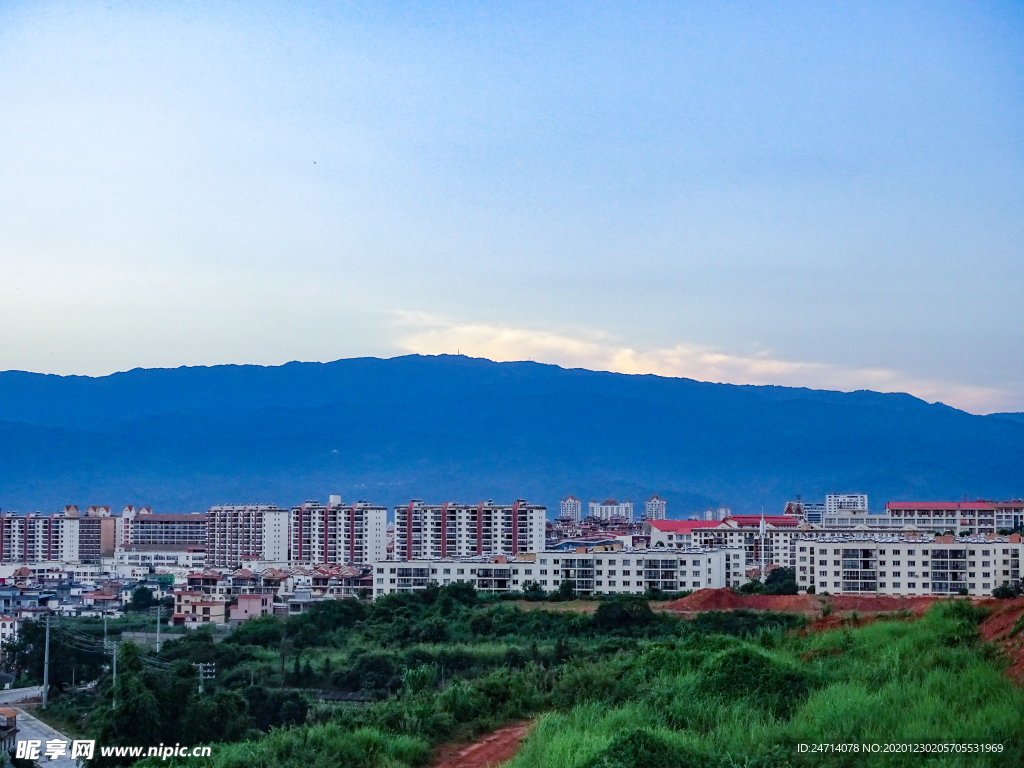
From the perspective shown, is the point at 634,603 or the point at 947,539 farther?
the point at 947,539

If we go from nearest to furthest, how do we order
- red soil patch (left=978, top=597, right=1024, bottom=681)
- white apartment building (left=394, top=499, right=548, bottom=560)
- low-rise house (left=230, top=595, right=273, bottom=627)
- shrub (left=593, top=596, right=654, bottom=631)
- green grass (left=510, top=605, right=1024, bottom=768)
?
green grass (left=510, top=605, right=1024, bottom=768) → red soil patch (left=978, top=597, right=1024, bottom=681) → shrub (left=593, top=596, right=654, bottom=631) → low-rise house (left=230, top=595, right=273, bottom=627) → white apartment building (left=394, top=499, right=548, bottom=560)

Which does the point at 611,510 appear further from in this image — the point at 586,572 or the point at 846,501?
the point at 586,572

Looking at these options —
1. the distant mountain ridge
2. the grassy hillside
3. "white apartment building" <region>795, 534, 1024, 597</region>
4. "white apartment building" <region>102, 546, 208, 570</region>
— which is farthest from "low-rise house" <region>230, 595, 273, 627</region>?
the distant mountain ridge

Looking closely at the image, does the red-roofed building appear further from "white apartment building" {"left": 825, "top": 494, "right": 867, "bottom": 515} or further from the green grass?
the green grass

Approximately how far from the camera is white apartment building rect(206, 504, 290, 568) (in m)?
44.9

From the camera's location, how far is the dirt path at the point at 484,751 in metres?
5.70

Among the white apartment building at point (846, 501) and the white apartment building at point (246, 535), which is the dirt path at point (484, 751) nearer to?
the white apartment building at point (246, 535)

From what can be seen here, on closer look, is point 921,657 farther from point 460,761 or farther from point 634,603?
point 634,603

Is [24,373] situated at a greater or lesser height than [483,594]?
greater

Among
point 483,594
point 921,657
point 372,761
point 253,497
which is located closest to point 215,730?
point 372,761

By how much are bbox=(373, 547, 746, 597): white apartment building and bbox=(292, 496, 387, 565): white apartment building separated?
1231 cm

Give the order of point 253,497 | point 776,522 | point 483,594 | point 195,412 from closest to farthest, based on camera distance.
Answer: point 483,594
point 776,522
point 253,497
point 195,412

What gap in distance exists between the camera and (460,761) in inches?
227

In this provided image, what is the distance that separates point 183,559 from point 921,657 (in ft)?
141
